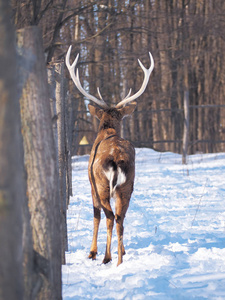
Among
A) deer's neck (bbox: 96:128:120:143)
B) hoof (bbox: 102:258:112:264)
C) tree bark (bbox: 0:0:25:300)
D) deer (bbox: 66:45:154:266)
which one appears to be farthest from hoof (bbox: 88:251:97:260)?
tree bark (bbox: 0:0:25:300)

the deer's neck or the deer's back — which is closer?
the deer's back

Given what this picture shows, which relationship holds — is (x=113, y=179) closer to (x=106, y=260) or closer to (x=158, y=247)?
(x=106, y=260)

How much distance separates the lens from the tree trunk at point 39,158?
2201 millimetres

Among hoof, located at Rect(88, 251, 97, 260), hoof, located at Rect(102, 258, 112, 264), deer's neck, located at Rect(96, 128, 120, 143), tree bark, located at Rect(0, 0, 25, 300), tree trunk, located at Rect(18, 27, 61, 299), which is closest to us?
tree bark, located at Rect(0, 0, 25, 300)

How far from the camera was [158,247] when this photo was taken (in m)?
4.27

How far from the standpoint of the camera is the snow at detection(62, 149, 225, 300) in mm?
3082

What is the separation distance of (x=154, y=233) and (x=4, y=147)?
144 inches

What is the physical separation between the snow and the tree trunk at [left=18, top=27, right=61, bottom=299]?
838 mm

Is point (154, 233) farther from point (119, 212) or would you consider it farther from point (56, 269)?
point (56, 269)

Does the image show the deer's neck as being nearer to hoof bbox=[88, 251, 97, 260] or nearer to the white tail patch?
the white tail patch

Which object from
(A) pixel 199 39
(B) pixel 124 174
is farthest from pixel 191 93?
(B) pixel 124 174

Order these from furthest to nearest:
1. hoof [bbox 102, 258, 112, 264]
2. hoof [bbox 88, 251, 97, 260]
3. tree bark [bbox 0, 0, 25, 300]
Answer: hoof [bbox 88, 251, 97, 260]
hoof [bbox 102, 258, 112, 264]
tree bark [bbox 0, 0, 25, 300]

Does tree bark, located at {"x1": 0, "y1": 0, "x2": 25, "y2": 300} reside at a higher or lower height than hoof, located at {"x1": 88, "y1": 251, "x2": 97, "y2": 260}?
higher

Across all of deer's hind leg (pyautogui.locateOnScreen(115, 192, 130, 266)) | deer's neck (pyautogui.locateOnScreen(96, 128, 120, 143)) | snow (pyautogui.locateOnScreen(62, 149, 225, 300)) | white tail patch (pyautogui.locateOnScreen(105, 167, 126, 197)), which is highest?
deer's neck (pyautogui.locateOnScreen(96, 128, 120, 143))
